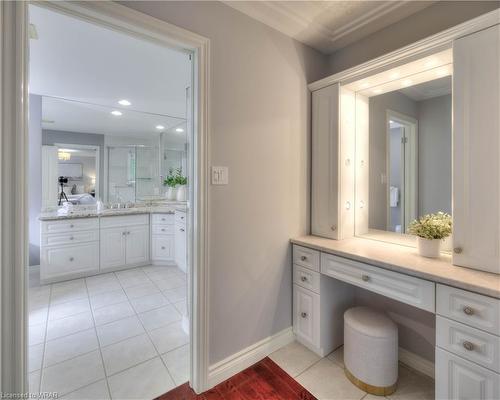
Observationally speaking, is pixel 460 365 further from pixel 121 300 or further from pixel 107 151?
pixel 107 151

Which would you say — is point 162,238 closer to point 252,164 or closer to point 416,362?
point 252,164

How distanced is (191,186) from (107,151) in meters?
3.22

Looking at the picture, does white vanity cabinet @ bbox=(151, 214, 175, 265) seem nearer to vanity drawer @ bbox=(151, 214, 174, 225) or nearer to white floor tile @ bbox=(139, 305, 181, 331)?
vanity drawer @ bbox=(151, 214, 174, 225)

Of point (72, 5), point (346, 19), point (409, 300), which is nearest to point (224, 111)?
point (72, 5)

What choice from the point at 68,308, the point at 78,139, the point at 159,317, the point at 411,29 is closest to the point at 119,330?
the point at 159,317

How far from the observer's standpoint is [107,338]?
196cm

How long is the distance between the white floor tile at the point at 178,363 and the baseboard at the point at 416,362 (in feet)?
4.99

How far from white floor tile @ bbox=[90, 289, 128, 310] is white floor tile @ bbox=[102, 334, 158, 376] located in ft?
2.61

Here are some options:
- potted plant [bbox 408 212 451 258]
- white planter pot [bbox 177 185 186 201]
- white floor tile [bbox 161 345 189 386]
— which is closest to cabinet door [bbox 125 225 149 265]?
white planter pot [bbox 177 185 186 201]

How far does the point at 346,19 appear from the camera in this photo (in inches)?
68.6

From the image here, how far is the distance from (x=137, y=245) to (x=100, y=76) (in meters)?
2.30

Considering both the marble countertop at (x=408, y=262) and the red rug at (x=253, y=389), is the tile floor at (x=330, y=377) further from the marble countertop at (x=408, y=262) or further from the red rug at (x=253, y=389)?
the marble countertop at (x=408, y=262)

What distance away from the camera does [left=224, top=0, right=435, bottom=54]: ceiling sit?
1.57m

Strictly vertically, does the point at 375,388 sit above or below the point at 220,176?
below
